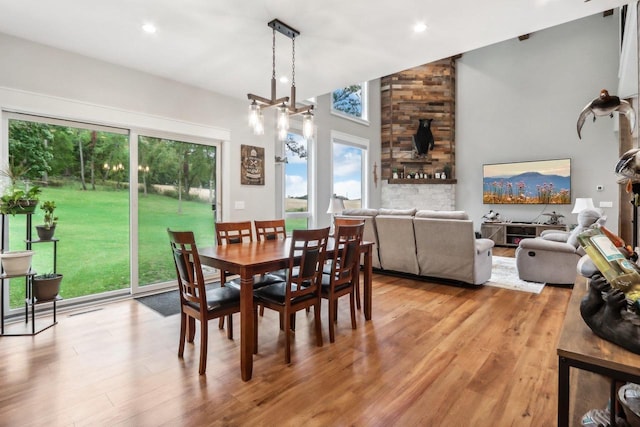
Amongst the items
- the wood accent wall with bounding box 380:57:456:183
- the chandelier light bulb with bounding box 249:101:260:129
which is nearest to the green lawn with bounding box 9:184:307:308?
the chandelier light bulb with bounding box 249:101:260:129

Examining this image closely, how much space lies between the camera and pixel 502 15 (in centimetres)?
266

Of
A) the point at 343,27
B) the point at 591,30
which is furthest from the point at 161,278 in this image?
the point at 591,30

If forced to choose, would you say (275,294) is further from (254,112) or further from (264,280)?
(254,112)

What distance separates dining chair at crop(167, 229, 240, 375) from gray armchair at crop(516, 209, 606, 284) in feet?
13.0

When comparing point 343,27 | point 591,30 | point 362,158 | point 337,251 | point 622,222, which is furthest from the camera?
point 362,158

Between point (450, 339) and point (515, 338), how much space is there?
540mm

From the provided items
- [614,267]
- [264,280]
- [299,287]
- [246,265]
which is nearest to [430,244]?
[264,280]

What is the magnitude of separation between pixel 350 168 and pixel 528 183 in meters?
4.15

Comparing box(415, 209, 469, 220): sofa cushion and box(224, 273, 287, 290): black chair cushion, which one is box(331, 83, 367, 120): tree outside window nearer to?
box(415, 209, 469, 220): sofa cushion

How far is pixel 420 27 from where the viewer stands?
9.31 ft

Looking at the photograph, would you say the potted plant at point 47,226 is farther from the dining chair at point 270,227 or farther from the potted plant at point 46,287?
the dining chair at point 270,227

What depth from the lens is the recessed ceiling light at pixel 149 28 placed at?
2.83 metres

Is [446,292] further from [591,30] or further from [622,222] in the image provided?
[591,30]

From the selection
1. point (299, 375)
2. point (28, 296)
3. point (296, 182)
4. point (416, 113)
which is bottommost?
point (299, 375)
